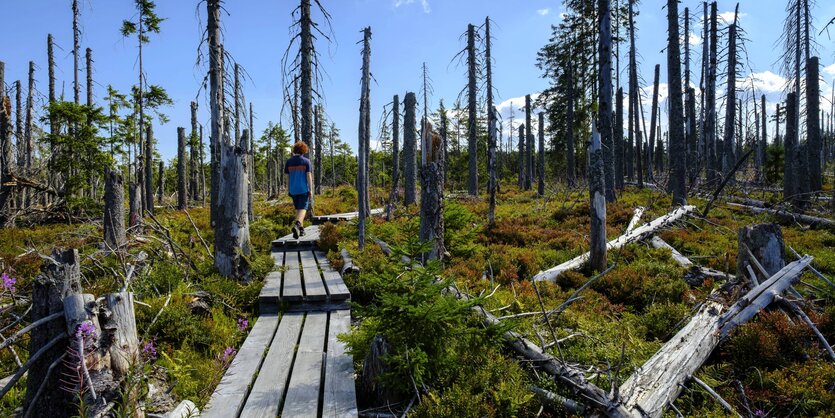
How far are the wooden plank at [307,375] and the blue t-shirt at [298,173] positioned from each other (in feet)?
14.2

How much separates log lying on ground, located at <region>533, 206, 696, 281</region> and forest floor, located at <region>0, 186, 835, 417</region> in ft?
1.02

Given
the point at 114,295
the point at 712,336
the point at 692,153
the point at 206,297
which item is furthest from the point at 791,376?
the point at 692,153

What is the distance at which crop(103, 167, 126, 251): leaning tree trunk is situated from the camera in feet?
28.6

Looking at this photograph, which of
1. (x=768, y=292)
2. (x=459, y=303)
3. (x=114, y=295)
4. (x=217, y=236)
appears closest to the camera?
(x=114, y=295)

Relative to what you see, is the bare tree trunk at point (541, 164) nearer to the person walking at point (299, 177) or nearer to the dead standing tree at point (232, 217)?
the person walking at point (299, 177)

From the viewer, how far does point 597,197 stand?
302 inches

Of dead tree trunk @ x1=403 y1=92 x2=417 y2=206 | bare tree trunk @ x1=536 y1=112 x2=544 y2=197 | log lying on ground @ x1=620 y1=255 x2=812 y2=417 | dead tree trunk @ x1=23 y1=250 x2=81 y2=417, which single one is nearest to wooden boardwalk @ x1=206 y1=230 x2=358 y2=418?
dead tree trunk @ x1=23 y1=250 x2=81 y2=417

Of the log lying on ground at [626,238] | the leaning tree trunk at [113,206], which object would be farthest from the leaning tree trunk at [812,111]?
the leaning tree trunk at [113,206]

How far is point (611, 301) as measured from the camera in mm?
6617

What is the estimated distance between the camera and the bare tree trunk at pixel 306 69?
13.1 m

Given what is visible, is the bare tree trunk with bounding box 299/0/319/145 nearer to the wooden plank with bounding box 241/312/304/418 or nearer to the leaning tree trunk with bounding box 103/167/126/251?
the leaning tree trunk with bounding box 103/167/126/251

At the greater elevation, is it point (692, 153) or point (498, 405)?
point (692, 153)

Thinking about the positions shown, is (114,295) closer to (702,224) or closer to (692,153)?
(702,224)

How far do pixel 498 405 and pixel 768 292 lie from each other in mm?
4112
